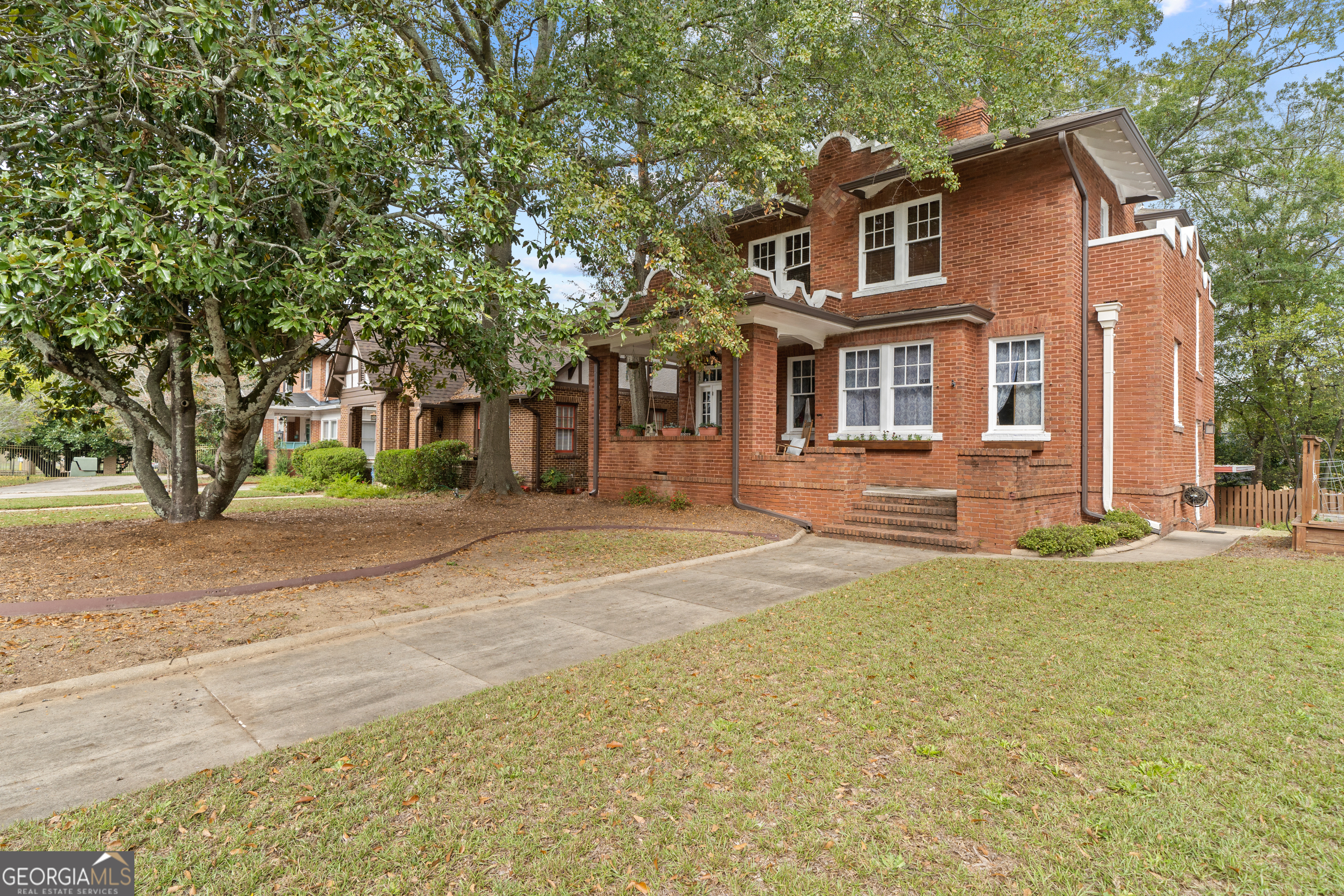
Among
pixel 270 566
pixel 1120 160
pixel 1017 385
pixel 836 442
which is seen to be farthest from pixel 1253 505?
pixel 270 566

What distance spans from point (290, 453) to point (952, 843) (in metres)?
30.3

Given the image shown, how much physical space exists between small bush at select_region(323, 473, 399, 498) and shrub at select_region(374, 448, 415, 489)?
323mm

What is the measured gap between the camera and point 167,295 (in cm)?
764

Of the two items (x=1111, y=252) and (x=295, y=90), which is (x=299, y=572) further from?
(x=1111, y=252)

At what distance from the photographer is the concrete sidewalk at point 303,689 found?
133 inches

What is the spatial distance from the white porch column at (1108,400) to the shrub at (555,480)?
13.5m

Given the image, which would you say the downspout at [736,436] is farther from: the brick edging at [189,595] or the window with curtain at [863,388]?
the brick edging at [189,595]

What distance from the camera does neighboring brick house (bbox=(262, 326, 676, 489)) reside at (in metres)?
20.7

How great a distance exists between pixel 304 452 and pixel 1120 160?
2656 centimetres

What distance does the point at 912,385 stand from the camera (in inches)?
529

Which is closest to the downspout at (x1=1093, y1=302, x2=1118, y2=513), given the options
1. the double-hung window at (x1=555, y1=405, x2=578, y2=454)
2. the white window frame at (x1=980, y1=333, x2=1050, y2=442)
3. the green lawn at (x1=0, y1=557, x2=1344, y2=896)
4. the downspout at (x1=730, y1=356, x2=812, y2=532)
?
the white window frame at (x1=980, y1=333, x2=1050, y2=442)

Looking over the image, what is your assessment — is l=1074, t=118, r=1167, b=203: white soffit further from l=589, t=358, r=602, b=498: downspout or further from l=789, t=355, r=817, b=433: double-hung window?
l=589, t=358, r=602, b=498: downspout

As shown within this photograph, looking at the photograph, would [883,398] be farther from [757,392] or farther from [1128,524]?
[1128,524]

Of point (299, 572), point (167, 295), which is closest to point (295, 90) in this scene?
point (167, 295)
